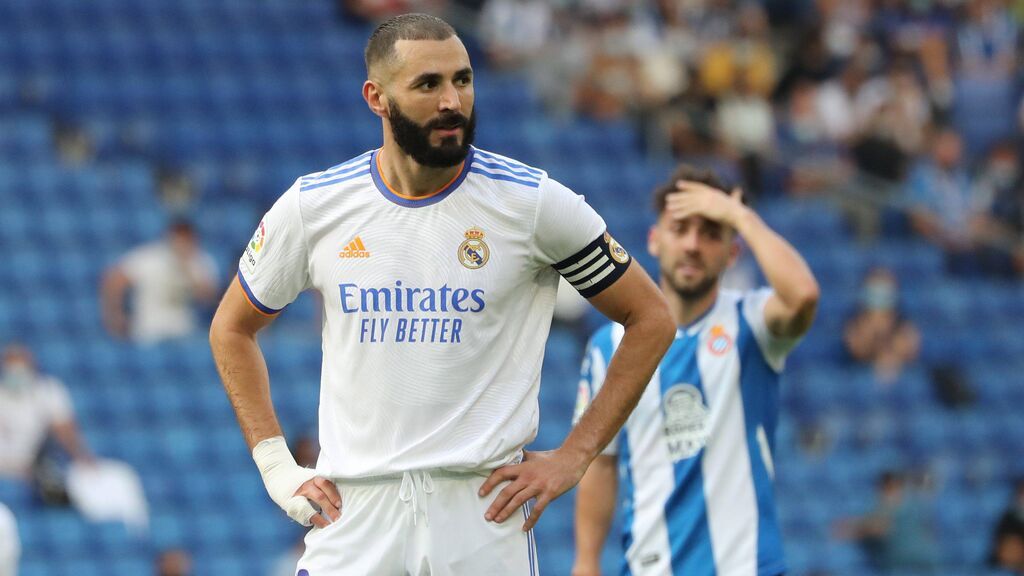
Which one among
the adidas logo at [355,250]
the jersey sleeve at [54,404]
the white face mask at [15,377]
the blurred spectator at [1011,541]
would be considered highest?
the white face mask at [15,377]

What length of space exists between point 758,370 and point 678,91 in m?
9.86

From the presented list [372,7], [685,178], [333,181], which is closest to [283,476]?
[333,181]

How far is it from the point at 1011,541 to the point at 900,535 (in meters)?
1.87

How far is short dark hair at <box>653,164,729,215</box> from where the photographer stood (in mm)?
6211

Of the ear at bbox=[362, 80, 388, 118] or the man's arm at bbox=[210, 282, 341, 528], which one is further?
the man's arm at bbox=[210, 282, 341, 528]

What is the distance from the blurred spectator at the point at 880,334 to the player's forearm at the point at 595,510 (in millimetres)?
8690

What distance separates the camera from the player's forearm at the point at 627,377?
450 centimetres

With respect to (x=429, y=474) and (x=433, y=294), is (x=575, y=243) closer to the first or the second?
(x=433, y=294)

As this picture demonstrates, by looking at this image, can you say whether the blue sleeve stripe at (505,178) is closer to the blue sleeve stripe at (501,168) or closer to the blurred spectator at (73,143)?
the blue sleeve stripe at (501,168)

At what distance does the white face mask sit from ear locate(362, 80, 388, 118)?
278 inches

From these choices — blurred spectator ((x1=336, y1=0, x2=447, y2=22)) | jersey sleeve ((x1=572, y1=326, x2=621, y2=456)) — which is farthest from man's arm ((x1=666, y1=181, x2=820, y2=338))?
blurred spectator ((x1=336, y1=0, x2=447, y2=22))

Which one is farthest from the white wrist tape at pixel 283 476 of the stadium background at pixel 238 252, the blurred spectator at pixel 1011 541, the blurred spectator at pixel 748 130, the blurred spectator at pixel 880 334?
the blurred spectator at pixel 748 130

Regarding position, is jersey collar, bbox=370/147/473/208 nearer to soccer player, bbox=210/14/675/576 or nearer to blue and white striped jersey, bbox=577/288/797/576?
soccer player, bbox=210/14/675/576

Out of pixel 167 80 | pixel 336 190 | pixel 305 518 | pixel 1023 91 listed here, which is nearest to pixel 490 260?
pixel 336 190
